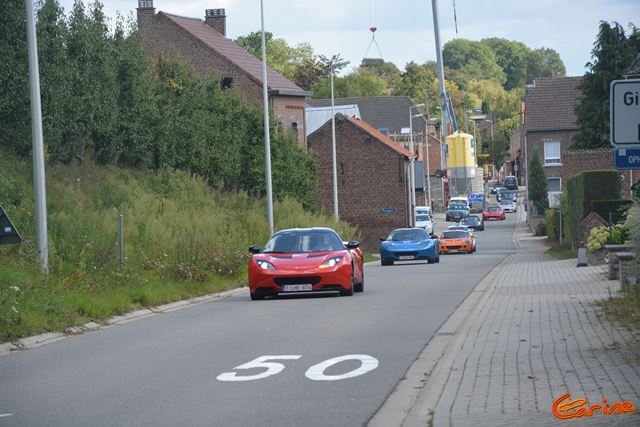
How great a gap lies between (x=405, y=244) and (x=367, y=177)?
3240 centimetres

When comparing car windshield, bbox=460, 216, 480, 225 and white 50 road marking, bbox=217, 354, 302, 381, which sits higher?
white 50 road marking, bbox=217, 354, 302, 381

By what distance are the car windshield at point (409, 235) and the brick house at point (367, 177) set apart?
99.0 ft

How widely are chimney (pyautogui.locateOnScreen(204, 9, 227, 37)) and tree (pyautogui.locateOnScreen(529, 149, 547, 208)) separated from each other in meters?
31.4

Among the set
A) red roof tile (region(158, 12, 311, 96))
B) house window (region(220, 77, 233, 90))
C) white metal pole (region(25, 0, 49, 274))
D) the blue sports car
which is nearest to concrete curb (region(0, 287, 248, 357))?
white metal pole (region(25, 0, 49, 274))

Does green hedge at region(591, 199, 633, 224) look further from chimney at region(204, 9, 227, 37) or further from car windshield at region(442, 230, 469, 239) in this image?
chimney at region(204, 9, 227, 37)

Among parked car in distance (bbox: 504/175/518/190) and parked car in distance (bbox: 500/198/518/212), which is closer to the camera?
parked car in distance (bbox: 500/198/518/212)

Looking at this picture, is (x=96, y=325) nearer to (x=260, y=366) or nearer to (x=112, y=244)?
(x=112, y=244)

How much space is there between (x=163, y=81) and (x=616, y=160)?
34.5m

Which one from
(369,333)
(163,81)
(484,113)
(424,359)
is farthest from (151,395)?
(484,113)

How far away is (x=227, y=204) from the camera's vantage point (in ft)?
136

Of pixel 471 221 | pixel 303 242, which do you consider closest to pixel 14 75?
pixel 303 242

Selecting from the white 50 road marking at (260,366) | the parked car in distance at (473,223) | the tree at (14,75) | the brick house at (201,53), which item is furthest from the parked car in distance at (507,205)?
the white 50 road marking at (260,366)

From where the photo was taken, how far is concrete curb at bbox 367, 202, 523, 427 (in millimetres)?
8906

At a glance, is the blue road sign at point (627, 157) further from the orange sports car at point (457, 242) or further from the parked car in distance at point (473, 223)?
the parked car in distance at point (473, 223)
